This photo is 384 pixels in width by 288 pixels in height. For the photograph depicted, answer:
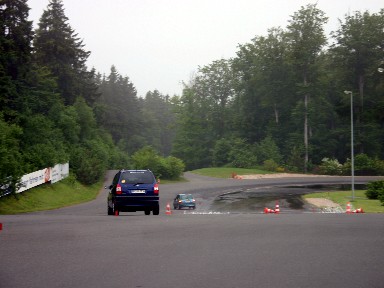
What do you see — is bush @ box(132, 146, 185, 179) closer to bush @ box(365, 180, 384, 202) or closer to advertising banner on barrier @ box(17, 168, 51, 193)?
advertising banner on barrier @ box(17, 168, 51, 193)

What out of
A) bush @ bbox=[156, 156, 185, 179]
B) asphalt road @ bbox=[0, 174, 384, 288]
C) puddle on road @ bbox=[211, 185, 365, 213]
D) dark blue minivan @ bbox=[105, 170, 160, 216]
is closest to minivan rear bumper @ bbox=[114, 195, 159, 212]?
dark blue minivan @ bbox=[105, 170, 160, 216]

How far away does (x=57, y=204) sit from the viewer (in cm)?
4122

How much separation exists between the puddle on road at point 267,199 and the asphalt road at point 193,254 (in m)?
25.5

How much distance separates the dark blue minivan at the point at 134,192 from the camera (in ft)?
71.6

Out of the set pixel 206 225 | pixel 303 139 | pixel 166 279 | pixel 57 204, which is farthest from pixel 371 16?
pixel 166 279

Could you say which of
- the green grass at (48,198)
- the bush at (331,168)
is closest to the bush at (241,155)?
the bush at (331,168)

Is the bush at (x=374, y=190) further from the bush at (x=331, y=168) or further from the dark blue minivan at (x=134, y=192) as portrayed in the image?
the bush at (x=331, y=168)

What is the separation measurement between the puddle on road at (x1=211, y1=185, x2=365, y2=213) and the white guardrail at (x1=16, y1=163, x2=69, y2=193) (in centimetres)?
1307

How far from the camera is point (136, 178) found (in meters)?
22.1

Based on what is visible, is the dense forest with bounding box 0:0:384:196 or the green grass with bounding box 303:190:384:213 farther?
the dense forest with bounding box 0:0:384:196

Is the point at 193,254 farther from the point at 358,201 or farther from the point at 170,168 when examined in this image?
the point at 170,168

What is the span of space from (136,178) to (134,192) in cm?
57

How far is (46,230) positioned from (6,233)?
1.00m

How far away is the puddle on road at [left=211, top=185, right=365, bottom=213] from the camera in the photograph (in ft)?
139
